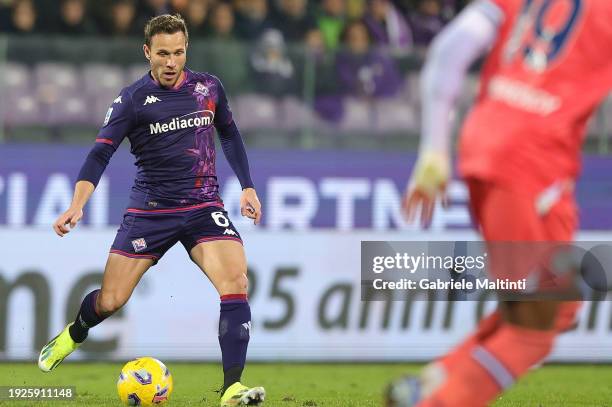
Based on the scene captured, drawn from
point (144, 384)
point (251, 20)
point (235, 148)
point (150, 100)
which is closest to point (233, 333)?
point (144, 384)

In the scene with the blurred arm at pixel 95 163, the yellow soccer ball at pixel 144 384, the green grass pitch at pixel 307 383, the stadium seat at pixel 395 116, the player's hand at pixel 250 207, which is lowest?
the green grass pitch at pixel 307 383

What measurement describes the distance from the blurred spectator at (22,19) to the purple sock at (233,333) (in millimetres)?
6267

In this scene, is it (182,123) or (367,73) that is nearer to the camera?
(182,123)

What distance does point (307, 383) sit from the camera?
9586 mm

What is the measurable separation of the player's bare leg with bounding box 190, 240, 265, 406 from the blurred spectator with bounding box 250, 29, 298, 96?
4.65 meters

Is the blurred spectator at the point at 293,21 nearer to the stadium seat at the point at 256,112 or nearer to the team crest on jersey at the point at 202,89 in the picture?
the stadium seat at the point at 256,112

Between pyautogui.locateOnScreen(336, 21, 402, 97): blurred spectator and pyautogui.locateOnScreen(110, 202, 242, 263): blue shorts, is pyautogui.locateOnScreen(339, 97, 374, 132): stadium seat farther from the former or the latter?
pyautogui.locateOnScreen(110, 202, 242, 263): blue shorts

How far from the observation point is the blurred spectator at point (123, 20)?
12.6 meters

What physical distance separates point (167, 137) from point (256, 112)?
428cm

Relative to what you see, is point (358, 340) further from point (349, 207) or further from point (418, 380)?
point (418, 380)

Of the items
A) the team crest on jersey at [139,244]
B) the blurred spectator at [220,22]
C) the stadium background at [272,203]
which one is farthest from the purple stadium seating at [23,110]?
the team crest on jersey at [139,244]

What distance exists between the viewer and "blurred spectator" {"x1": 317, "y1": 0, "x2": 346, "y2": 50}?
1348 centimetres

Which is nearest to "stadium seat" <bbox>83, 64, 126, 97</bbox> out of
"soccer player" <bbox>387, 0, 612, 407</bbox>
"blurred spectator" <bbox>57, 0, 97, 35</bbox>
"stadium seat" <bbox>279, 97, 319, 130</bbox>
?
"blurred spectator" <bbox>57, 0, 97, 35</bbox>

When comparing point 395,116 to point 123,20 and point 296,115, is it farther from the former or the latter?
point 123,20
